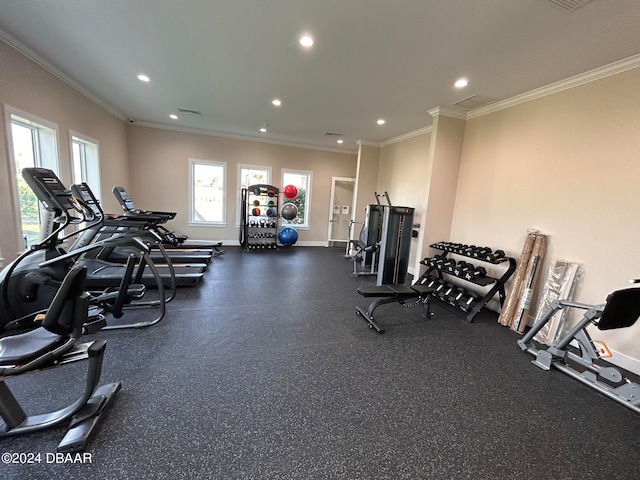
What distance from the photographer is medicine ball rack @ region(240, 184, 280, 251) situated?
283 inches

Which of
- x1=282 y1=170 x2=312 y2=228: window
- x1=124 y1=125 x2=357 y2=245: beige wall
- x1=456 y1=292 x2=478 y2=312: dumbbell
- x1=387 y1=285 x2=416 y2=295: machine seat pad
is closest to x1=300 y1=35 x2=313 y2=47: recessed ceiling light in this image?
x1=387 y1=285 x2=416 y2=295: machine seat pad

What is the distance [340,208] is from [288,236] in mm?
1979

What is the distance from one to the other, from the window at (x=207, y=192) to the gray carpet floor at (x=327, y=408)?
14.8 ft

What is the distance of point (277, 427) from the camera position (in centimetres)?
174

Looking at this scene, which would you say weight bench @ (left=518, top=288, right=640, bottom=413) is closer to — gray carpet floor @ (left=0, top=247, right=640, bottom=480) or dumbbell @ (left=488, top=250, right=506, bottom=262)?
gray carpet floor @ (left=0, top=247, right=640, bottom=480)

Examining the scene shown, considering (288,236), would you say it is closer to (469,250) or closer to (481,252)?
(469,250)

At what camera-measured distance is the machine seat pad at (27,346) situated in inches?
54.2

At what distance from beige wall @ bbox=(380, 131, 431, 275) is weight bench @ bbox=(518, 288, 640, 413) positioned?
2394 millimetres

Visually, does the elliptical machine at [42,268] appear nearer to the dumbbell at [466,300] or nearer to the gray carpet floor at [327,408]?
the gray carpet floor at [327,408]

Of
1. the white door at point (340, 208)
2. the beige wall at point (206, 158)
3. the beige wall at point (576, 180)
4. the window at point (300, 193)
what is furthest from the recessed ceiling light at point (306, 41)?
the white door at point (340, 208)

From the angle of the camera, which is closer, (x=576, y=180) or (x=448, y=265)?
(x=576, y=180)

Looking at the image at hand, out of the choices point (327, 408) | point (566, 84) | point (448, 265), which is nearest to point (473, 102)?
point (566, 84)

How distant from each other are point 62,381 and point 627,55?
5842mm

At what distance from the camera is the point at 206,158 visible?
709cm
